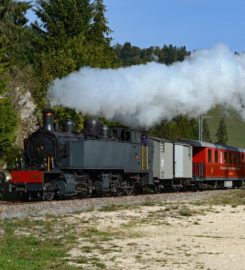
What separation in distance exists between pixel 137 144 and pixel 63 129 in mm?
4479

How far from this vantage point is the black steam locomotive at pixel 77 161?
23.8 metres

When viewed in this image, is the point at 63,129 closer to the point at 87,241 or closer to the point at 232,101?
the point at 232,101

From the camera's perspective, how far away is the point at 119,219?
57.6 ft

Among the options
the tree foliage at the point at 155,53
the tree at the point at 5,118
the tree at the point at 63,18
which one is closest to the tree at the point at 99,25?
the tree at the point at 63,18

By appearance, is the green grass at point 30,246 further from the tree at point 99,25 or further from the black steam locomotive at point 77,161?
the tree at point 99,25

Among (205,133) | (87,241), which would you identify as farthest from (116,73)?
(205,133)

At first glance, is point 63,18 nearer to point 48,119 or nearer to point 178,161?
point 178,161

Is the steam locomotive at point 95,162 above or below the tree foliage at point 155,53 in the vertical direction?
below

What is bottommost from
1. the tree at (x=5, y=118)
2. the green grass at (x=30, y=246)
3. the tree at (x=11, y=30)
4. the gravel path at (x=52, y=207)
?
the green grass at (x=30, y=246)

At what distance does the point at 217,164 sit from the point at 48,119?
620 inches

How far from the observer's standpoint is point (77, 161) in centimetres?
2480

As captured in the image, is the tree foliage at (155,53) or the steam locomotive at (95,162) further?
the tree foliage at (155,53)

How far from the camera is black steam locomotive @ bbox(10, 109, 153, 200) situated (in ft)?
78.1

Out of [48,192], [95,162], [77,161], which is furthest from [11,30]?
[48,192]
